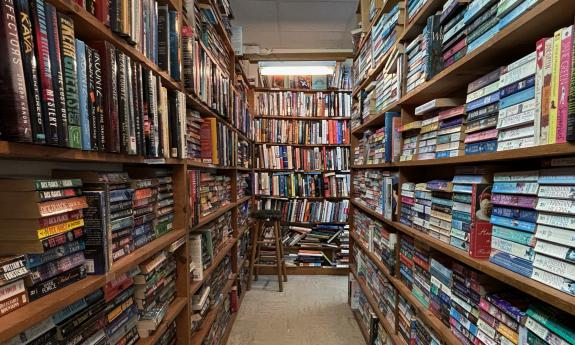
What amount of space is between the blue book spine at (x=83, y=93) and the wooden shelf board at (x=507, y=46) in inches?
42.4

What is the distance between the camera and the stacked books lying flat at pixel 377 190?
1.66 meters

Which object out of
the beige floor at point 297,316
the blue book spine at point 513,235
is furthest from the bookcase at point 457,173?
the beige floor at point 297,316

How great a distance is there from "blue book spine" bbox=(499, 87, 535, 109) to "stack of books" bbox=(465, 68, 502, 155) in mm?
36

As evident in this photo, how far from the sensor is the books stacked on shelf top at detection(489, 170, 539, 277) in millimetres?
716

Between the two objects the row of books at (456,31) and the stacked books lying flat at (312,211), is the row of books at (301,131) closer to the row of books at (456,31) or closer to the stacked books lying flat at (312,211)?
the stacked books lying flat at (312,211)

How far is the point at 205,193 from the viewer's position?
1820 mm

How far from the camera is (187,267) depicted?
1.42 m

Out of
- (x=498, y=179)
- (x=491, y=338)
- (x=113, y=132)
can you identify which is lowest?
(x=491, y=338)

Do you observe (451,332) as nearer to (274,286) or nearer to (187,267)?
(187,267)

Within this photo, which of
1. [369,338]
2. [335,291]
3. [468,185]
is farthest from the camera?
[335,291]

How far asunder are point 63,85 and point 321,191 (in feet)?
10.8

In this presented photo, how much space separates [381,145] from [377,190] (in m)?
0.33

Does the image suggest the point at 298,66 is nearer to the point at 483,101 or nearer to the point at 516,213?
the point at 483,101

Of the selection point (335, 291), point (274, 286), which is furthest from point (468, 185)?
point (274, 286)
